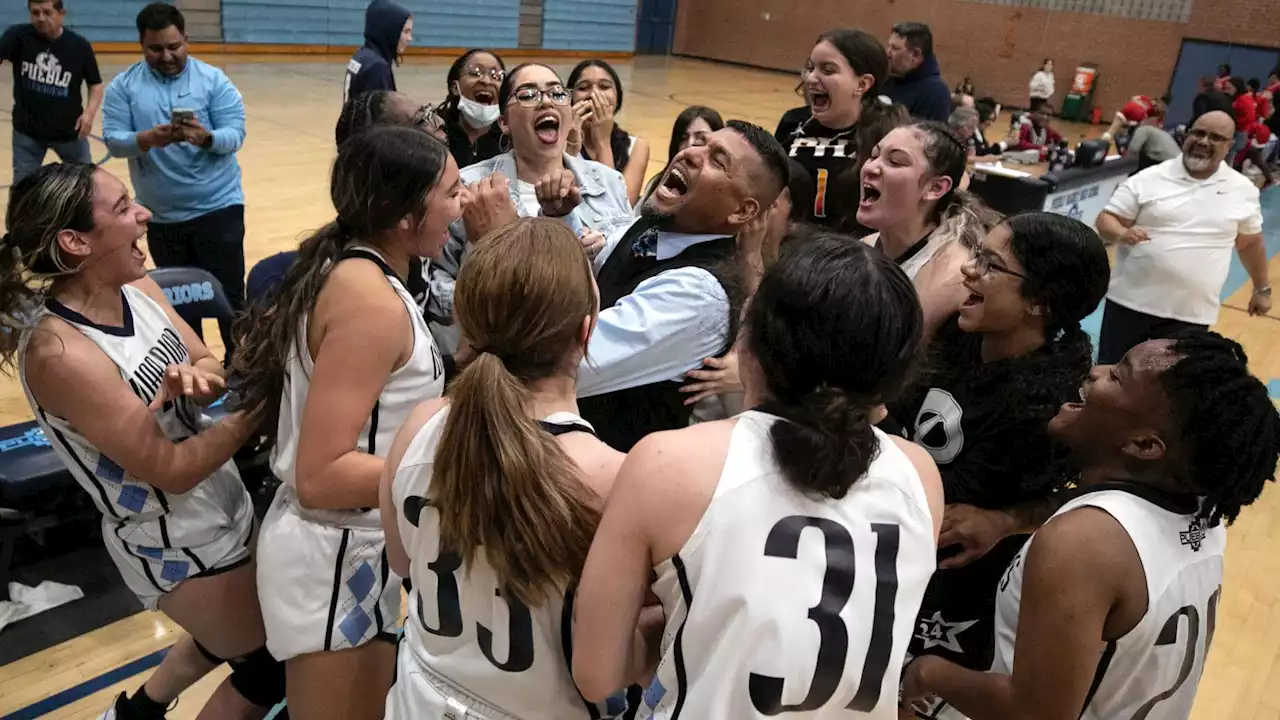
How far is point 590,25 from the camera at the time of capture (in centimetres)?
2297

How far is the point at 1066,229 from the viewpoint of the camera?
2176 millimetres

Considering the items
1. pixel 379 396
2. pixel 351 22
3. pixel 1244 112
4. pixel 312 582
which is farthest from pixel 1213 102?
pixel 351 22

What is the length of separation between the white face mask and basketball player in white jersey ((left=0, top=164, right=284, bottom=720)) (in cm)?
234

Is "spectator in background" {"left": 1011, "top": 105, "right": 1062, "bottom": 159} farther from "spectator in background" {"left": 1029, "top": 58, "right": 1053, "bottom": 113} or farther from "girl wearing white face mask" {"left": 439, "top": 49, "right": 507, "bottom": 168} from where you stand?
"girl wearing white face mask" {"left": 439, "top": 49, "right": 507, "bottom": 168}

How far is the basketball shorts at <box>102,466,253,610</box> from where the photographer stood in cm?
224

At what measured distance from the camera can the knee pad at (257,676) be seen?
2.40 metres

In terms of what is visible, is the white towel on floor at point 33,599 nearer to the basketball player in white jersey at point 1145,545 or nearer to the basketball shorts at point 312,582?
the basketball shorts at point 312,582

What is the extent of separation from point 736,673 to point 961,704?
865 millimetres

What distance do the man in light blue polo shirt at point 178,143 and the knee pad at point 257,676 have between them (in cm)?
313

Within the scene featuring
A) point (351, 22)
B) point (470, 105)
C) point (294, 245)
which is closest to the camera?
point (470, 105)

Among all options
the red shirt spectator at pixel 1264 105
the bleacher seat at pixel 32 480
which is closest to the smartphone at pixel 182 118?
the bleacher seat at pixel 32 480

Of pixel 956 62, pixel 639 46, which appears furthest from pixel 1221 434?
pixel 639 46

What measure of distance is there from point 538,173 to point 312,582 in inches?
72.8

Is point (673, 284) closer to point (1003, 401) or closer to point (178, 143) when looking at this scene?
point (1003, 401)
